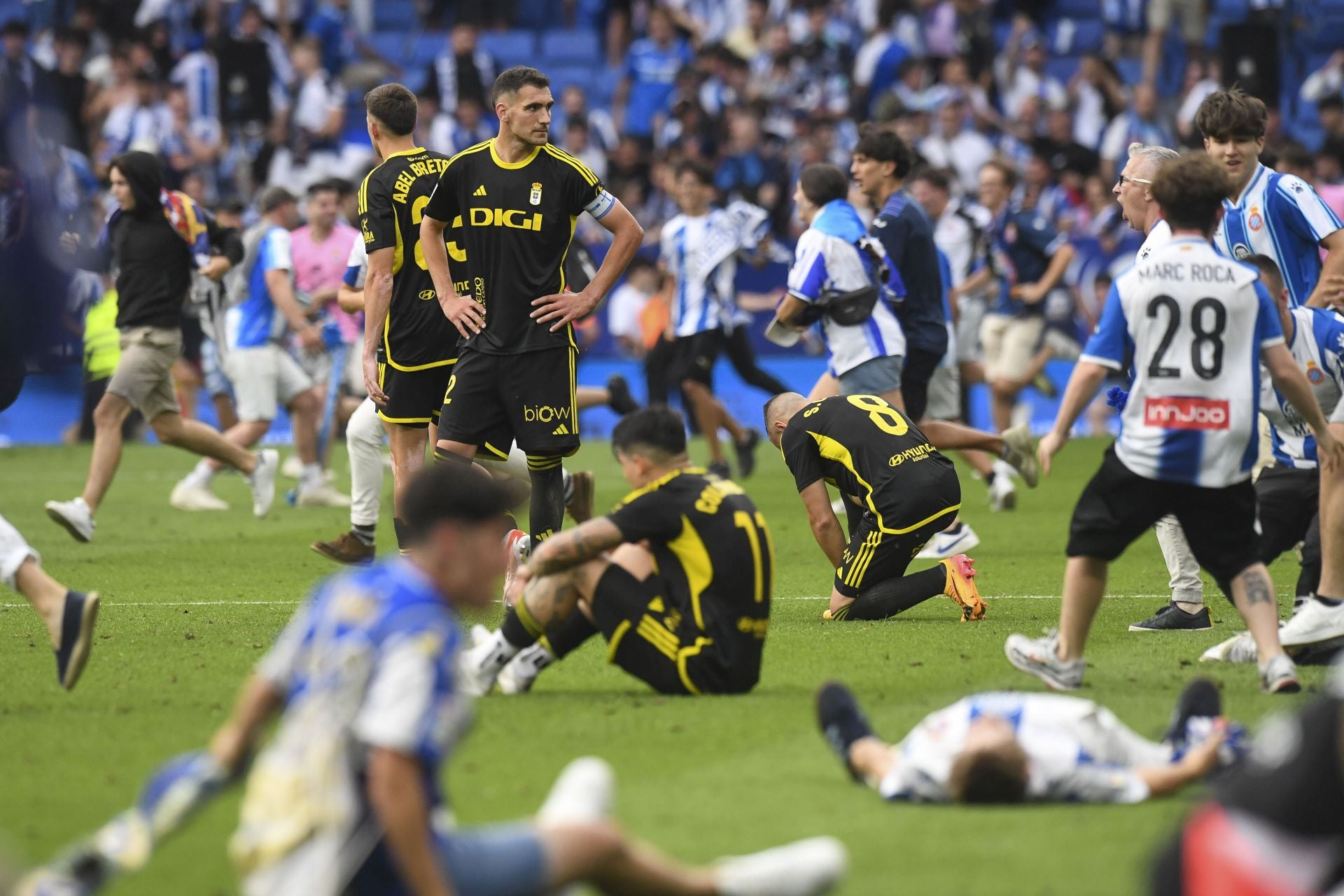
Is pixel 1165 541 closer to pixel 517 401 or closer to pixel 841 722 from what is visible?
pixel 517 401

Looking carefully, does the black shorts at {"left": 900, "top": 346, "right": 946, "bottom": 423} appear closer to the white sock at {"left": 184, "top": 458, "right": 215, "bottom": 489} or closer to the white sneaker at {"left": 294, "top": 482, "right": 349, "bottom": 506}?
the white sneaker at {"left": 294, "top": 482, "right": 349, "bottom": 506}

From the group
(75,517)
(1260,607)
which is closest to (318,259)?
(75,517)

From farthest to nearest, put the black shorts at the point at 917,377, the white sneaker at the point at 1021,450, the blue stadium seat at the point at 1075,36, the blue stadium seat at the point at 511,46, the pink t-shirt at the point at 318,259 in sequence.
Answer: the blue stadium seat at the point at 511,46 < the blue stadium seat at the point at 1075,36 < the pink t-shirt at the point at 318,259 < the black shorts at the point at 917,377 < the white sneaker at the point at 1021,450

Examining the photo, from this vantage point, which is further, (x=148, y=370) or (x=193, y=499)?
(x=193, y=499)

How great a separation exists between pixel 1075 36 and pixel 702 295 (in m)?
12.4

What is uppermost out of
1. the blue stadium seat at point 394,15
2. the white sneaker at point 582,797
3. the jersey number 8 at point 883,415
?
the blue stadium seat at point 394,15

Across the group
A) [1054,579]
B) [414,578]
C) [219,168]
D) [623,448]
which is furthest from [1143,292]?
[219,168]

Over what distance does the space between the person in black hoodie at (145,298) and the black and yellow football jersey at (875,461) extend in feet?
15.8

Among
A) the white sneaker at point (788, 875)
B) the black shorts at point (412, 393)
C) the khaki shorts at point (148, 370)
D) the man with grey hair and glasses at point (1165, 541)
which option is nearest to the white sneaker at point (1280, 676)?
the man with grey hair and glasses at point (1165, 541)

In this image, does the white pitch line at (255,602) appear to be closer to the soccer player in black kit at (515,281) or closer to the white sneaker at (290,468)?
the soccer player in black kit at (515,281)

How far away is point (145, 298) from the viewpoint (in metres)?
11.8

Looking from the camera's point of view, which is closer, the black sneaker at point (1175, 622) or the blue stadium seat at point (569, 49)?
the black sneaker at point (1175, 622)

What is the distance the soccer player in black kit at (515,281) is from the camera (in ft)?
28.4

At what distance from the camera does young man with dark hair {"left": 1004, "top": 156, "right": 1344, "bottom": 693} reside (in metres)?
6.14
